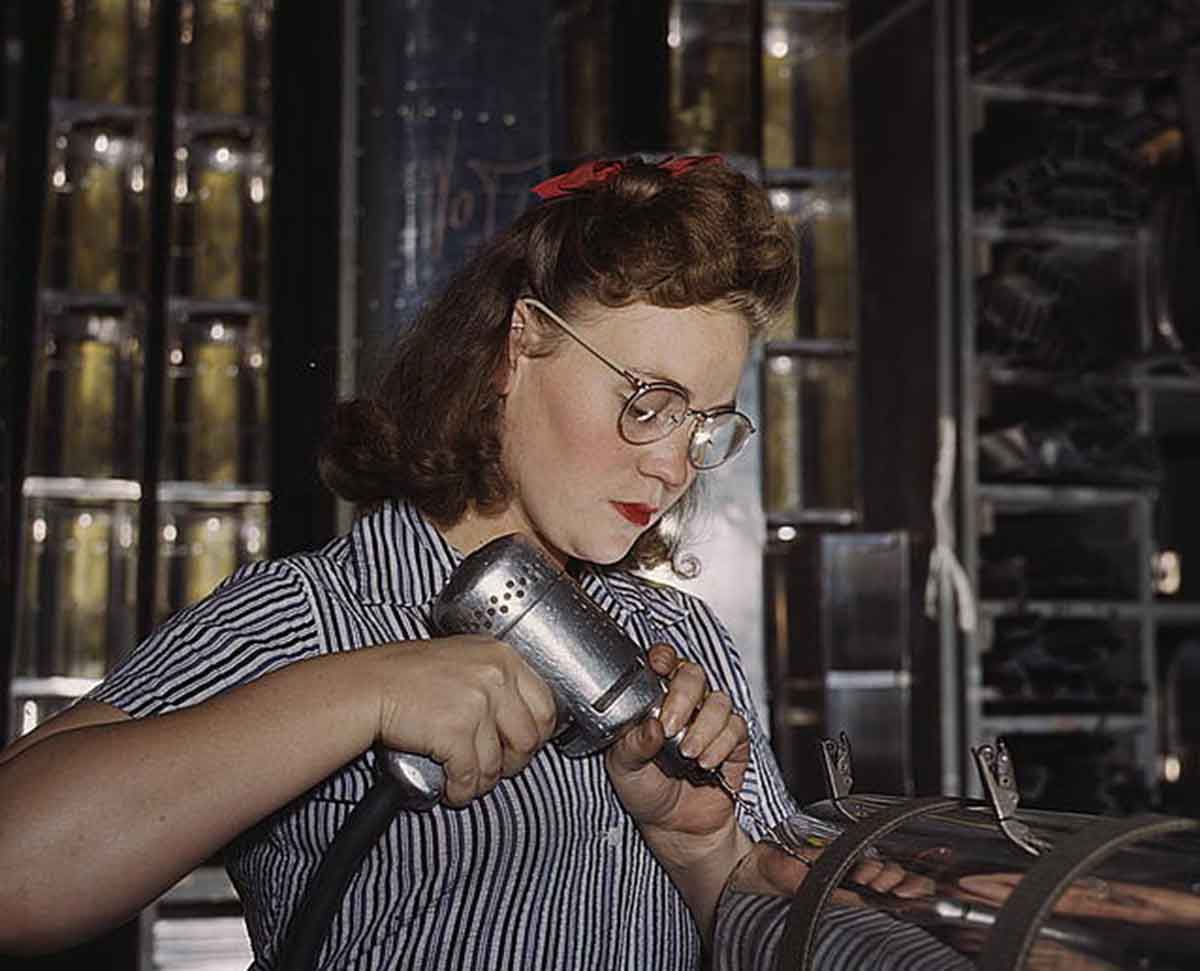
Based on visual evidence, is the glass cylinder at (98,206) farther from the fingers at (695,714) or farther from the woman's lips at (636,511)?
the fingers at (695,714)

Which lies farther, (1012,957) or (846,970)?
(846,970)

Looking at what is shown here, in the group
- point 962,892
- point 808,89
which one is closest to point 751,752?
point 962,892

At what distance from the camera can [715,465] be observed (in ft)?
4.09

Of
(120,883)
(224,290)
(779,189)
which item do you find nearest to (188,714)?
(120,883)

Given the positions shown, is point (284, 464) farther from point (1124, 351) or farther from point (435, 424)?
point (1124, 351)

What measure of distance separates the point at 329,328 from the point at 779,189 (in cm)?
166

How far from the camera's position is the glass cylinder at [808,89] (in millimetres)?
4176

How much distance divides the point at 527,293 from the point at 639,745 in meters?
0.37

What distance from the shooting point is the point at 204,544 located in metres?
3.81

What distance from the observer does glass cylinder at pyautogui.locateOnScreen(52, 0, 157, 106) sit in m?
3.76

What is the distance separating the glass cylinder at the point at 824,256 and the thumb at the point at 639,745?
306 cm

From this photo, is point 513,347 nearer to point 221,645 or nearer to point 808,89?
point 221,645

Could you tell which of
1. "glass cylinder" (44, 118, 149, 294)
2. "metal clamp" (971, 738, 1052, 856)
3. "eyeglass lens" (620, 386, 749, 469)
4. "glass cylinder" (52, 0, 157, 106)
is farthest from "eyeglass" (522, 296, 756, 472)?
Result: "glass cylinder" (52, 0, 157, 106)

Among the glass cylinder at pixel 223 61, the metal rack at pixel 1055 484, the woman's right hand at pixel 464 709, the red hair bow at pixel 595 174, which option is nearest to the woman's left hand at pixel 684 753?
the woman's right hand at pixel 464 709
